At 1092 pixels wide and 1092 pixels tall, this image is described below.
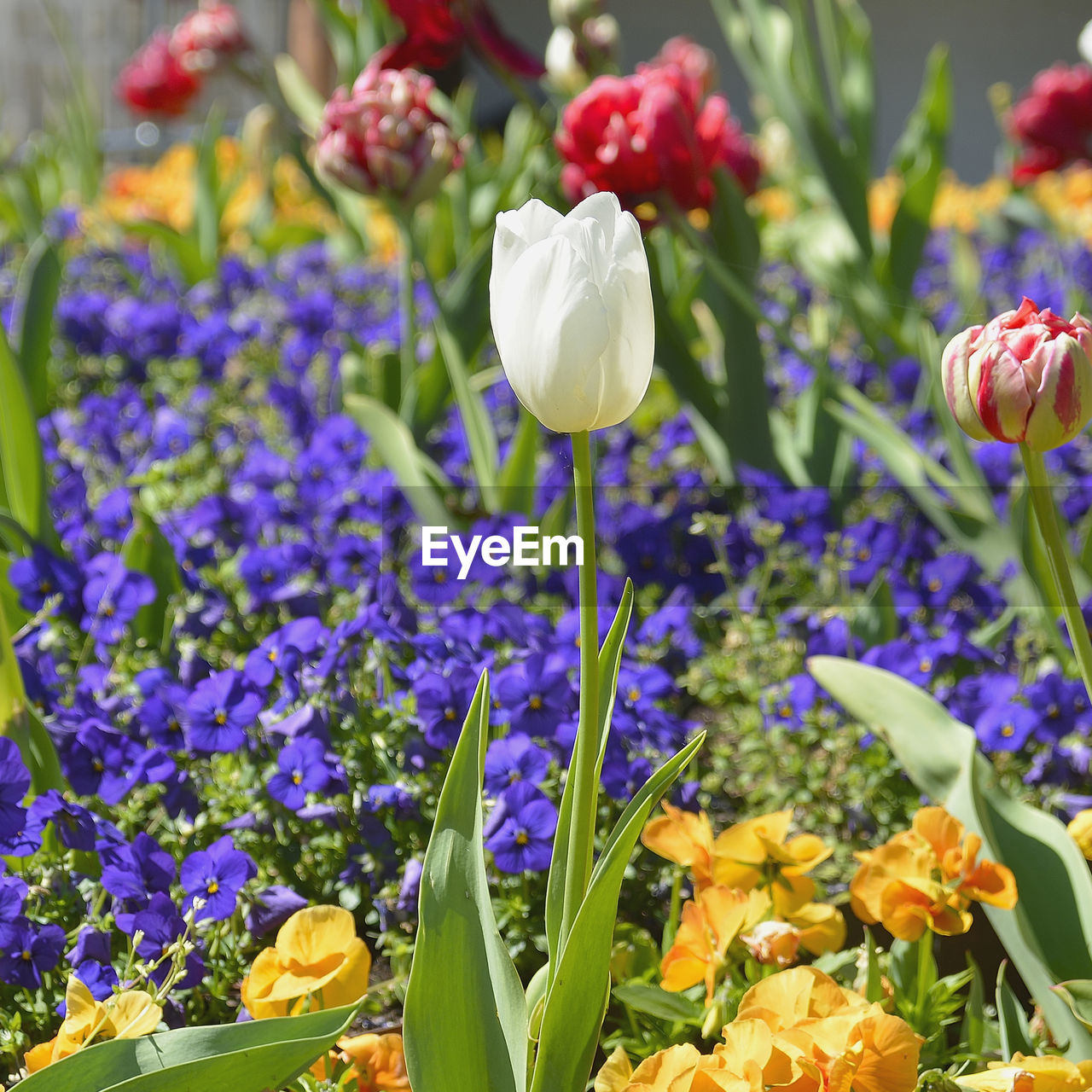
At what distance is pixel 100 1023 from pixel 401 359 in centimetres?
149

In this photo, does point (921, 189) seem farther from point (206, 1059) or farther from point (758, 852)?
point (206, 1059)

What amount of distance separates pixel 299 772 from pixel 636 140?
0.97 m

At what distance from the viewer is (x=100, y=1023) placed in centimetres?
73

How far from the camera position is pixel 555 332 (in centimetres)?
64

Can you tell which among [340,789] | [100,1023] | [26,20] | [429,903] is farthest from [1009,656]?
[26,20]

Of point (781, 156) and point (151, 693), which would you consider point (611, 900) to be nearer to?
point (151, 693)

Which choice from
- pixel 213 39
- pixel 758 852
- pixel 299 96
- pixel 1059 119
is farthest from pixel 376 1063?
pixel 213 39

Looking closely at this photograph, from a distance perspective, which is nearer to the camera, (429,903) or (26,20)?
(429,903)

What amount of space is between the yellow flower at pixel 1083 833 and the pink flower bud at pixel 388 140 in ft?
3.94

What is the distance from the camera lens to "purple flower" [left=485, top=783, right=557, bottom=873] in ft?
3.18

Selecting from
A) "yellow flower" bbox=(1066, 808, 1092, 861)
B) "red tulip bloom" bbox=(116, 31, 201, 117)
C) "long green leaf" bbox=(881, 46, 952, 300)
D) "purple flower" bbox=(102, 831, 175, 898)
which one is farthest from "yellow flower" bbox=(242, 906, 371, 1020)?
"red tulip bloom" bbox=(116, 31, 201, 117)

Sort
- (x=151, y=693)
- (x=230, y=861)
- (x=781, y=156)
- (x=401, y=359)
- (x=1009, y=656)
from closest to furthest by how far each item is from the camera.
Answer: (x=230, y=861) < (x=151, y=693) < (x=1009, y=656) < (x=401, y=359) < (x=781, y=156)
